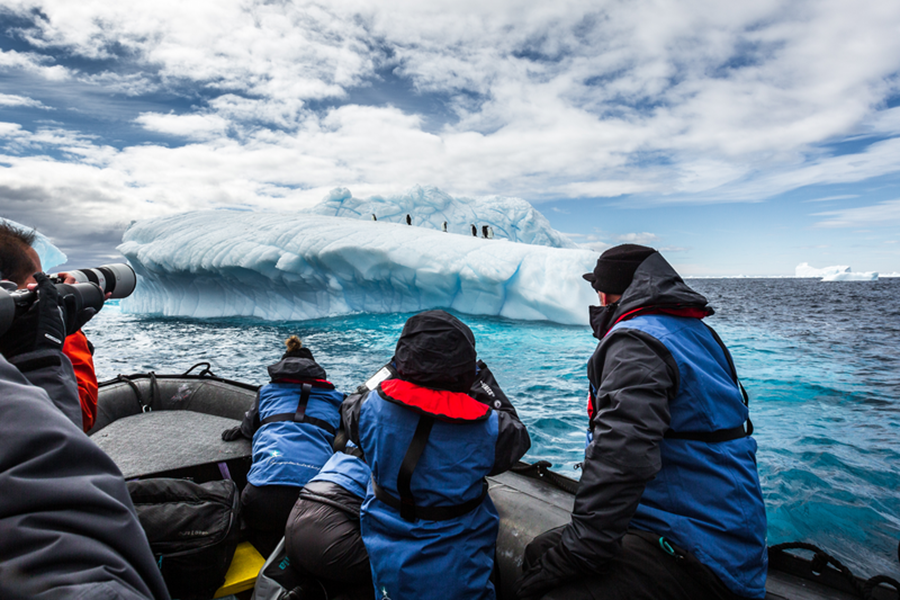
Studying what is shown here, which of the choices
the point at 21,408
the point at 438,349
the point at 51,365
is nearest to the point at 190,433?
the point at 51,365

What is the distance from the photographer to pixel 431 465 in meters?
1.42

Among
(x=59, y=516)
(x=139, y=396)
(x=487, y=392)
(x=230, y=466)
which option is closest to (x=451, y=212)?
(x=139, y=396)

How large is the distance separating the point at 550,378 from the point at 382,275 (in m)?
6.94

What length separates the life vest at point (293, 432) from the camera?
7.04 ft

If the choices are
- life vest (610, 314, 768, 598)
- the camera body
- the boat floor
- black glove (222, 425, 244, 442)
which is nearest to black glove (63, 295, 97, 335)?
the camera body

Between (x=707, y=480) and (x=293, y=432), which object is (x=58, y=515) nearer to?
(x=707, y=480)

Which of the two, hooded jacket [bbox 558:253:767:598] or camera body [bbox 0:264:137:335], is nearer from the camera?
camera body [bbox 0:264:137:335]

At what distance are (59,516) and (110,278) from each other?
1999 mm

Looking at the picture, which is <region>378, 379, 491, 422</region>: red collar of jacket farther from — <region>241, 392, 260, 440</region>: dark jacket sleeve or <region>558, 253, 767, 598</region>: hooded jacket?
<region>241, 392, 260, 440</region>: dark jacket sleeve

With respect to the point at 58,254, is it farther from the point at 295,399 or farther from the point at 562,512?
the point at 562,512

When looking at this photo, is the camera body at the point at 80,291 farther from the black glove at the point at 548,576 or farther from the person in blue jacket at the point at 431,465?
the black glove at the point at 548,576

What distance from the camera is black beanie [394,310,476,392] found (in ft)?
4.71

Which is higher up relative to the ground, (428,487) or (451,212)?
(451,212)

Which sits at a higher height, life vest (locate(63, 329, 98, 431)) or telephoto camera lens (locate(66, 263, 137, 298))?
telephoto camera lens (locate(66, 263, 137, 298))
